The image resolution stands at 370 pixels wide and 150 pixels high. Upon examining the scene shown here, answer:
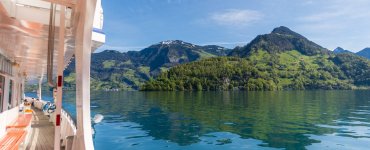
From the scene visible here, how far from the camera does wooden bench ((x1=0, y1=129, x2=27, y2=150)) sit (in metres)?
6.72

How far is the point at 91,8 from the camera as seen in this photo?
384 centimetres

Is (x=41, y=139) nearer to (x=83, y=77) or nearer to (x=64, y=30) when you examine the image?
(x=83, y=77)

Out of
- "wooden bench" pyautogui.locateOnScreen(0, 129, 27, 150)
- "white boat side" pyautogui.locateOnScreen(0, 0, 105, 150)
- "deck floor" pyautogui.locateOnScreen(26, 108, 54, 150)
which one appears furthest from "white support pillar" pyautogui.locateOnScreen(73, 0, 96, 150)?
"deck floor" pyautogui.locateOnScreen(26, 108, 54, 150)

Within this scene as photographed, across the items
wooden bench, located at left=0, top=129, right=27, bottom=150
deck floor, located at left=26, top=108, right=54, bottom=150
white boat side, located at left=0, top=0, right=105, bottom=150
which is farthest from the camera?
deck floor, located at left=26, top=108, right=54, bottom=150

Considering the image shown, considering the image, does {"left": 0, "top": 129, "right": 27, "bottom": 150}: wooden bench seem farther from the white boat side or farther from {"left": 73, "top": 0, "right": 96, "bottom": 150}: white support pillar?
{"left": 73, "top": 0, "right": 96, "bottom": 150}: white support pillar

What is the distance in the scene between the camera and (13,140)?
7.42 meters

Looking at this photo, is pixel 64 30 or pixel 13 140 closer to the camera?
pixel 64 30

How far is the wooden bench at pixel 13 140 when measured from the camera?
6722 mm

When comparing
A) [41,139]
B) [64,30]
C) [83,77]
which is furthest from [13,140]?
[64,30]

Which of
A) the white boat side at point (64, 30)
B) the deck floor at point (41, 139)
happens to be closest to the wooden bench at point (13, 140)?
the deck floor at point (41, 139)

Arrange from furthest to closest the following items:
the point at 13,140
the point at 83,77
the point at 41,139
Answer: the point at 41,139, the point at 13,140, the point at 83,77

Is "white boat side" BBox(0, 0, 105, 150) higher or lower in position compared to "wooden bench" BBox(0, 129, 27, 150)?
higher

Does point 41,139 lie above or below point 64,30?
below

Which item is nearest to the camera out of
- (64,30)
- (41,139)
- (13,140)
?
(64,30)
